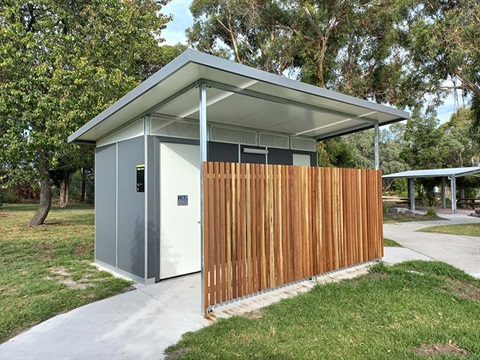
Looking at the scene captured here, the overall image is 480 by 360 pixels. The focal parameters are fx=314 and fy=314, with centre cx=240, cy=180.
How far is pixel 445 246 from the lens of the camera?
7414mm

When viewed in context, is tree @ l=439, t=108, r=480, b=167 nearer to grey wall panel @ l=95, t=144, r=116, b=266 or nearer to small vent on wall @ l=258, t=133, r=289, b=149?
small vent on wall @ l=258, t=133, r=289, b=149

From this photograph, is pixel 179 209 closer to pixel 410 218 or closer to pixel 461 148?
pixel 410 218

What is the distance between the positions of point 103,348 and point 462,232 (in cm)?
1053

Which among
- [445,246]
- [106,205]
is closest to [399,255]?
[445,246]

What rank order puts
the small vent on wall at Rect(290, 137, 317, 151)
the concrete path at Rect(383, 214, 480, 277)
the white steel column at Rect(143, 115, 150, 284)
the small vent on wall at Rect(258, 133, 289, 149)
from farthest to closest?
1. the small vent on wall at Rect(290, 137, 317, 151)
2. the small vent on wall at Rect(258, 133, 289, 149)
3. the concrete path at Rect(383, 214, 480, 277)
4. the white steel column at Rect(143, 115, 150, 284)

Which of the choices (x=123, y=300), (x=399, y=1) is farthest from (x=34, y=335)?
(x=399, y=1)

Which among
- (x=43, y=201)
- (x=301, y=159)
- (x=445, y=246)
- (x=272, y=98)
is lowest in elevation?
(x=445, y=246)

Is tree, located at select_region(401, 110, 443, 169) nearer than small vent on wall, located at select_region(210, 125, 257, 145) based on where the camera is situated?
No

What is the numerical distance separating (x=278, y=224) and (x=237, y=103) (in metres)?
1.72

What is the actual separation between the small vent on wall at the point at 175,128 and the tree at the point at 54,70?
209 inches

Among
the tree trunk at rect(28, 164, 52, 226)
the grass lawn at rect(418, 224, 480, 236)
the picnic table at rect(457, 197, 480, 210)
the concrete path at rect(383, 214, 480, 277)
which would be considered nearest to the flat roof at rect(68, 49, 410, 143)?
the concrete path at rect(383, 214, 480, 277)

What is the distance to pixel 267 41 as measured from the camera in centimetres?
1445

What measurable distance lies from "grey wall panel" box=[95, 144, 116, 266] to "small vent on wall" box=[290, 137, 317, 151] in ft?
11.6

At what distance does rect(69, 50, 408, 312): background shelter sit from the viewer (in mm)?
3633
